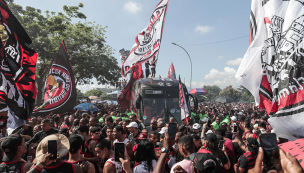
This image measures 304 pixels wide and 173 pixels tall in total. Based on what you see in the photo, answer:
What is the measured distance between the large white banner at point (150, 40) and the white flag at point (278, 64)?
270 inches

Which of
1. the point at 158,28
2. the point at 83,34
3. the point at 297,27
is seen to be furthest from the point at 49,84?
the point at 83,34

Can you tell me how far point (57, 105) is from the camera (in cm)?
714

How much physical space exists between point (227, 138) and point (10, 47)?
5241 millimetres

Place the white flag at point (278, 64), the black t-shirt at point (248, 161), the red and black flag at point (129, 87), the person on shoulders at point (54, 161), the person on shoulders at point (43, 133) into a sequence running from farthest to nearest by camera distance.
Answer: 1. the red and black flag at point (129, 87)
2. the person on shoulders at point (43, 133)
3. the black t-shirt at point (248, 161)
4. the white flag at point (278, 64)
5. the person on shoulders at point (54, 161)

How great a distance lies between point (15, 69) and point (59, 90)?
294 centimetres

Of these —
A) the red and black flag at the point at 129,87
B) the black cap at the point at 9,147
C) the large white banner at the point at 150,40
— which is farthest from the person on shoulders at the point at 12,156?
the red and black flag at the point at 129,87

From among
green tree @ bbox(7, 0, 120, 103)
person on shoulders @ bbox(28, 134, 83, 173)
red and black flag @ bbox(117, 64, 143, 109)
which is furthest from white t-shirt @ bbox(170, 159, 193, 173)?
green tree @ bbox(7, 0, 120, 103)

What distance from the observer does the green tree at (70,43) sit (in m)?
19.6

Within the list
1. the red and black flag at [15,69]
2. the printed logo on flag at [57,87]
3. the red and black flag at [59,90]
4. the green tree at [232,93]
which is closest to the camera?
the red and black flag at [15,69]

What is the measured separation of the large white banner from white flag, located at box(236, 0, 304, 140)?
6.87 metres

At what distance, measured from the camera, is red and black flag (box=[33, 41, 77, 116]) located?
7.03 m

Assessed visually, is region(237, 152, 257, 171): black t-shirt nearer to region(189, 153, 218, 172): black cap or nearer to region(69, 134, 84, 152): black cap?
region(189, 153, 218, 172): black cap

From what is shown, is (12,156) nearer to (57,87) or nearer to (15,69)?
(15,69)

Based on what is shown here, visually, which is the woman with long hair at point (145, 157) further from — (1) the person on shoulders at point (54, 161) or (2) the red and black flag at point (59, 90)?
(2) the red and black flag at point (59, 90)
